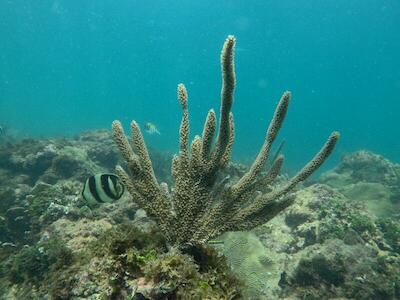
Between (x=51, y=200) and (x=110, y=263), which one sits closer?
(x=110, y=263)

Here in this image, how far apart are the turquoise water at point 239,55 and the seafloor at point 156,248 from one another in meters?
58.3

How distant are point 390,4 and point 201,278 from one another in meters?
89.6

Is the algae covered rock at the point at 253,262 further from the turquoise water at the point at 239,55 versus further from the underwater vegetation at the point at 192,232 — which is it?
the turquoise water at the point at 239,55

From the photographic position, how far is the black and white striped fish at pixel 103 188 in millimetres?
4348

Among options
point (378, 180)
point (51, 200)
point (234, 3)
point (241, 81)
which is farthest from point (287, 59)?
point (51, 200)

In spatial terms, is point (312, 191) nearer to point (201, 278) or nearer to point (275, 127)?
point (275, 127)

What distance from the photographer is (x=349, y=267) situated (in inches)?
232

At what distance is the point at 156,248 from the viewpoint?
11.2ft

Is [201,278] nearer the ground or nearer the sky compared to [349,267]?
nearer the ground

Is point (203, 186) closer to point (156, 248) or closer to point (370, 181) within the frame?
point (156, 248)

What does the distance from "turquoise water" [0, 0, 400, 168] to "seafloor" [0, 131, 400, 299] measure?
58.3 metres

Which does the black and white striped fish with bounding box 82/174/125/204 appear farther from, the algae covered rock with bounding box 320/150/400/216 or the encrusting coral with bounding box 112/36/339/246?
the algae covered rock with bounding box 320/150/400/216

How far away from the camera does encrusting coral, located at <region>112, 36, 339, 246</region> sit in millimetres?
3545

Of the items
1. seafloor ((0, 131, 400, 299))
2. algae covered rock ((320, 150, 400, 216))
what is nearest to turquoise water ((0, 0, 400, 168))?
algae covered rock ((320, 150, 400, 216))
